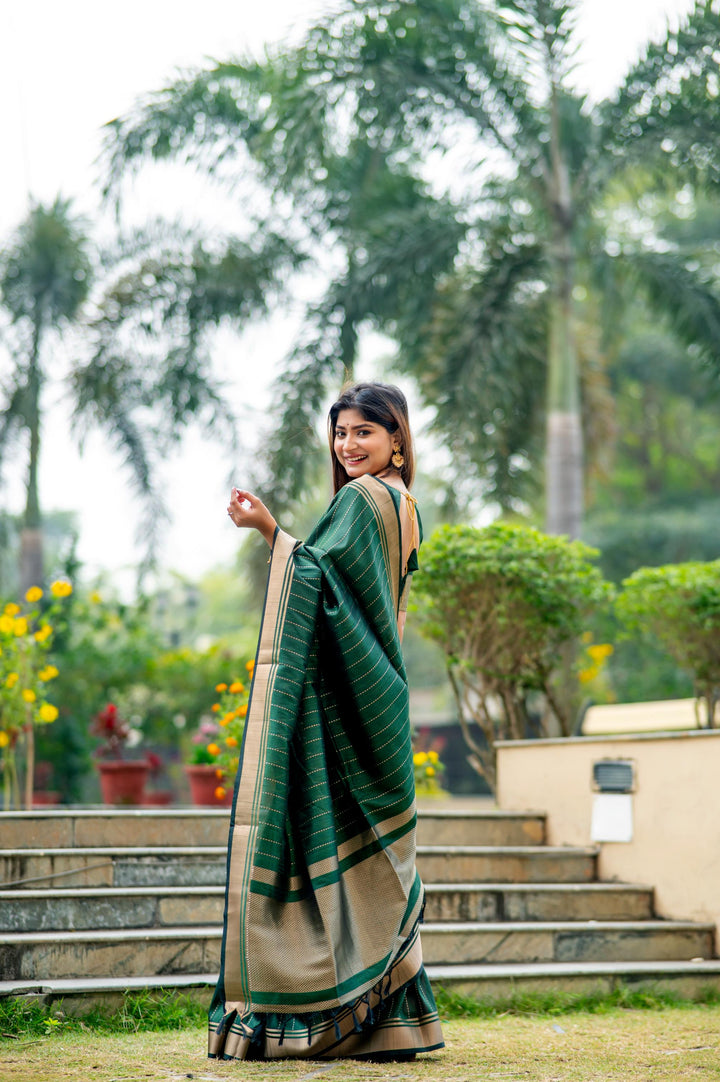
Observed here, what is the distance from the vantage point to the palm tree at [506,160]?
329 inches

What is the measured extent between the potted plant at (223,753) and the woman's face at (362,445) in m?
1.81

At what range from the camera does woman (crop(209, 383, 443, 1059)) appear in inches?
105

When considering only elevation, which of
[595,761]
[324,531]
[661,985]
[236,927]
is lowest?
[661,985]

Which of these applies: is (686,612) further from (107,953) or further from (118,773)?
(118,773)

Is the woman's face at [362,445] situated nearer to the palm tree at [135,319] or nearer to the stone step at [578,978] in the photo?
the stone step at [578,978]

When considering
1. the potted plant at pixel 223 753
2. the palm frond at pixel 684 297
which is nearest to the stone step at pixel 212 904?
the potted plant at pixel 223 753

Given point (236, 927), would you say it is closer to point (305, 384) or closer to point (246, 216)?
point (305, 384)

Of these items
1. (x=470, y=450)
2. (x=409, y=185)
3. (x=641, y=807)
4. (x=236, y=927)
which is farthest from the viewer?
(x=409, y=185)

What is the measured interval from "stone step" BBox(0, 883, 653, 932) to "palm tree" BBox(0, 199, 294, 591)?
7.02 metres

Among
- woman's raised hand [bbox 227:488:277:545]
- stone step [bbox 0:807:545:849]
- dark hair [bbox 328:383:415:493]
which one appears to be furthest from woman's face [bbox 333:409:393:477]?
stone step [bbox 0:807:545:849]

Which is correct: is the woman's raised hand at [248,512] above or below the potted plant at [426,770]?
above

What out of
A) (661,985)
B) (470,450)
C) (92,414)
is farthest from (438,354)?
(661,985)

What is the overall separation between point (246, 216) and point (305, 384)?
99.1 inches

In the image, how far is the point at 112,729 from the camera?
755cm
